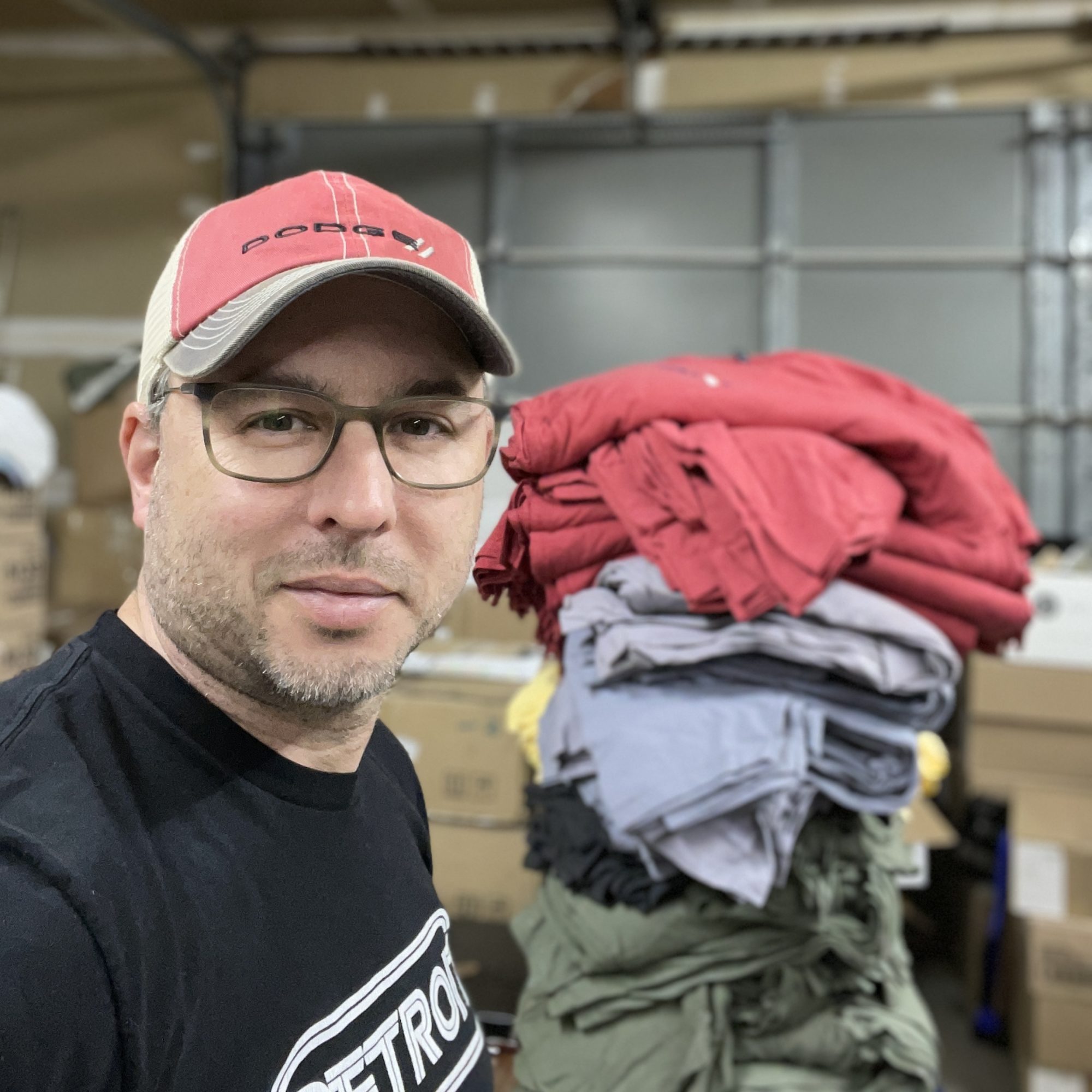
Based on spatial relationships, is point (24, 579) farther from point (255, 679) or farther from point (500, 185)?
point (500, 185)

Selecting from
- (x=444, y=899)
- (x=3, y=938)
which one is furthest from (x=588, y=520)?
(x=3, y=938)

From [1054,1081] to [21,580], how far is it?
185cm

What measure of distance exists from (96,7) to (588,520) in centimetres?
192

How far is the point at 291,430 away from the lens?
13.3 inches

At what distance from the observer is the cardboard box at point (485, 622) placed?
0.48m

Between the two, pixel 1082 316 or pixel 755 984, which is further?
pixel 1082 316

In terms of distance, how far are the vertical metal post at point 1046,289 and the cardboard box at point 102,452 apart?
8.84 ft

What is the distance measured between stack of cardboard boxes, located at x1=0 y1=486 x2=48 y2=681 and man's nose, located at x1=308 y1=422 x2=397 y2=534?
9.0 inches

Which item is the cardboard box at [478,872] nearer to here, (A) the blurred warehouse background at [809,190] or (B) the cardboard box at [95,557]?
(B) the cardboard box at [95,557]

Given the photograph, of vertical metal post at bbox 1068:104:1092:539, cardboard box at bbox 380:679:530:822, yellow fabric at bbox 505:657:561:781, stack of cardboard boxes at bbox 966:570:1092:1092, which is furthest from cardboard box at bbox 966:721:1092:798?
cardboard box at bbox 380:679:530:822

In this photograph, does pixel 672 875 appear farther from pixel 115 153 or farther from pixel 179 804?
pixel 115 153

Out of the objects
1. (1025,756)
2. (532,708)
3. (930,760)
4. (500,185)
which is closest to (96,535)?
(532,708)

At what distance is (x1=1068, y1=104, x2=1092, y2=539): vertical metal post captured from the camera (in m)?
2.60

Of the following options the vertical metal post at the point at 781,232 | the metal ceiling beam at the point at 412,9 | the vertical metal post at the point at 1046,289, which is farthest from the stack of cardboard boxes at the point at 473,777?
the metal ceiling beam at the point at 412,9
